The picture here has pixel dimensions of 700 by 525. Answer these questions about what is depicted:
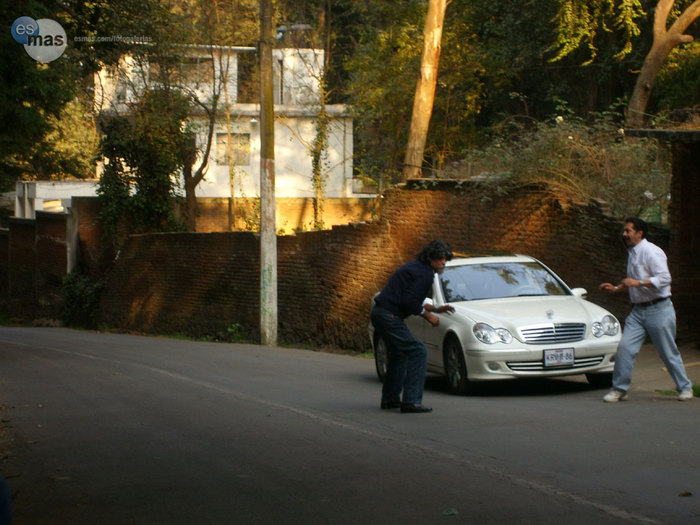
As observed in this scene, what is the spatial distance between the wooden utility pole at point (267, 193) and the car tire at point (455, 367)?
37.6ft

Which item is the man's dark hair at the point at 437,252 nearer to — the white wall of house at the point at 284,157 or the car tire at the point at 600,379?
the car tire at the point at 600,379

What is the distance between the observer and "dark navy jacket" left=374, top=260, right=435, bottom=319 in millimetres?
10352

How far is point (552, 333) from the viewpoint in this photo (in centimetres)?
1156

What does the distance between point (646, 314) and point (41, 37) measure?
350 inches

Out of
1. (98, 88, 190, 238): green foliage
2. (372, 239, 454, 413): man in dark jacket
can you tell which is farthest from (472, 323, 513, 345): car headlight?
(98, 88, 190, 238): green foliage

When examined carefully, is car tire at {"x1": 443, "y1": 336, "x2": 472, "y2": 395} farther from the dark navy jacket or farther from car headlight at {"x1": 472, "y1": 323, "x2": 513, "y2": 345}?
the dark navy jacket

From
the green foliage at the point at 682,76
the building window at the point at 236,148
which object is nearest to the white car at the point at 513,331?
the green foliage at the point at 682,76

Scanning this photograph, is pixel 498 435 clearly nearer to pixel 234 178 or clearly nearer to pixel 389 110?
pixel 389 110

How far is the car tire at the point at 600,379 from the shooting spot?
1216cm

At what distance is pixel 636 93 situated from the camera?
82.5 feet

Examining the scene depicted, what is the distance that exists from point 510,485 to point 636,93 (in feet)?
66.0

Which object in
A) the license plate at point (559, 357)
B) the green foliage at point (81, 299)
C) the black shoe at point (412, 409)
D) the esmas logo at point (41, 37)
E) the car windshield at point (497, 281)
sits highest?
the esmas logo at point (41, 37)

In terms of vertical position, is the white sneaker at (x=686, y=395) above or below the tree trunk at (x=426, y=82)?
below

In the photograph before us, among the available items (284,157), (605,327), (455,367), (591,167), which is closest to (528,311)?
(605,327)
